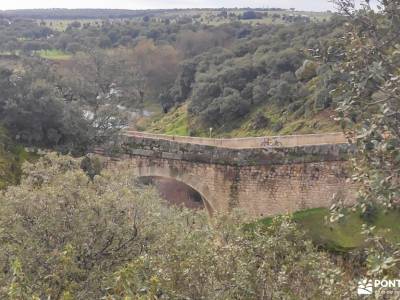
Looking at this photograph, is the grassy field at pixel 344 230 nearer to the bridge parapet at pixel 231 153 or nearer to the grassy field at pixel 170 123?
the bridge parapet at pixel 231 153

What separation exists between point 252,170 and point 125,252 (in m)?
12.4

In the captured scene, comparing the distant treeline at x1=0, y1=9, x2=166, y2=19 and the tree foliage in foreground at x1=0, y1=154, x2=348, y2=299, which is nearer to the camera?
the tree foliage in foreground at x1=0, y1=154, x2=348, y2=299

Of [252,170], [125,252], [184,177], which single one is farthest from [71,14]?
[125,252]

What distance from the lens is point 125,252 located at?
29.0 ft

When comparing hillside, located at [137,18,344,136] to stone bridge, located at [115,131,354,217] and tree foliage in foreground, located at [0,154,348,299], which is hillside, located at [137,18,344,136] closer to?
stone bridge, located at [115,131,354,217]

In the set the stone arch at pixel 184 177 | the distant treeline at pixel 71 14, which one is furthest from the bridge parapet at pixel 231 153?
the distant treeline at pixel 71 14

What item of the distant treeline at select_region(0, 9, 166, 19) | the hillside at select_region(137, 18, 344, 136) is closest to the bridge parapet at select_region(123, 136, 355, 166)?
the hillside at select_region(137, 18, 344, 136)

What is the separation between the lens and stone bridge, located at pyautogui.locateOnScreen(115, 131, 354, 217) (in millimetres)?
19781

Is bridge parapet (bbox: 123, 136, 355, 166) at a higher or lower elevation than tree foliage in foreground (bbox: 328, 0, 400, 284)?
lower

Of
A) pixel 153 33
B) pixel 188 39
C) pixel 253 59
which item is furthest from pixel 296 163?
pixel 153 33

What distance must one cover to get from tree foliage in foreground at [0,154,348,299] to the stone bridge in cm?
1032

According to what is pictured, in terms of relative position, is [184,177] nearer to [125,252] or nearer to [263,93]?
[125,252]

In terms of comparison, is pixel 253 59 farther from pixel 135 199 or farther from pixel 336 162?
pixel 135 199

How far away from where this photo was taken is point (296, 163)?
20.2 meters
